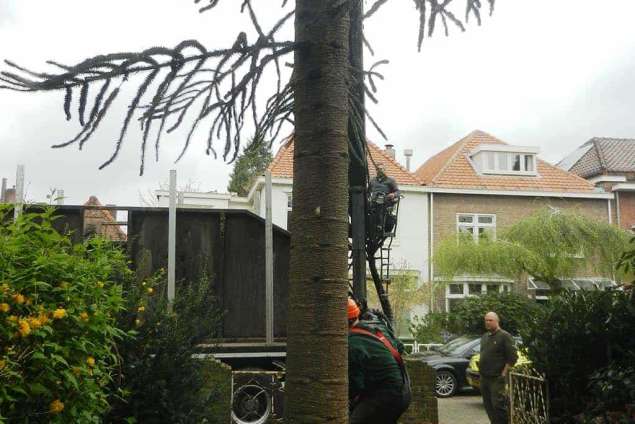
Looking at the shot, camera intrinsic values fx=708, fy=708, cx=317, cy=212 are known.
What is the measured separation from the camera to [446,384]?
52.7 feet

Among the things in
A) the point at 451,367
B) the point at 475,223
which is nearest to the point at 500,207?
the point at 475,223

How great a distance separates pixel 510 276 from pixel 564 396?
18.1 metres

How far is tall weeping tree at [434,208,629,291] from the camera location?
979 inches

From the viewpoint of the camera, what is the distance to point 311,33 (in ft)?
9.91

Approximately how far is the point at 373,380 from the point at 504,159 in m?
28.5

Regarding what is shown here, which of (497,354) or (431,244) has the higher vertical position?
(431,244)

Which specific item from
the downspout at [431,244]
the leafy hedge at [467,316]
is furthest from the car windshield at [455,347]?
the downspout at [431,244]

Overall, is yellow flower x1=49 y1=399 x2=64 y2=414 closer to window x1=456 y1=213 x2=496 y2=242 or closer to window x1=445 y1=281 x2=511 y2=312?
window x1=445 y1=281 x2=511 y2=312

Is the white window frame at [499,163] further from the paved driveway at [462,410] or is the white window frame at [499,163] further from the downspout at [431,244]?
the paved driveway at [462,410]

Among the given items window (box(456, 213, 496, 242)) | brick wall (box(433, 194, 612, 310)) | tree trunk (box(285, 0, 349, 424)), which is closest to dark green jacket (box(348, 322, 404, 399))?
tree trunk (box(285, 0, 349, 424))

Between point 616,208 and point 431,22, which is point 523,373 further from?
point 616,208

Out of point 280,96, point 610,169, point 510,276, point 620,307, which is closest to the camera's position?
point 280,96

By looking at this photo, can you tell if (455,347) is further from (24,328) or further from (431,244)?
(24,328)

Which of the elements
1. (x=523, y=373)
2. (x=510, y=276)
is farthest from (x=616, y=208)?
(x=523, y=373)
